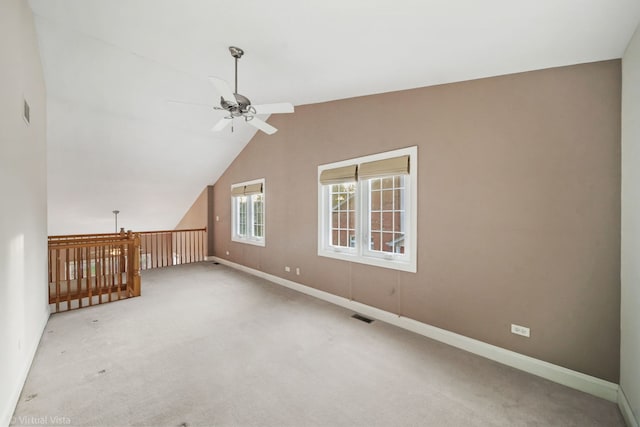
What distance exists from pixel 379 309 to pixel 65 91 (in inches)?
222

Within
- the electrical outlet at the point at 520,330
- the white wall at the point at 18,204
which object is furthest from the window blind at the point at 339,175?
the white wall at the point at 18,204

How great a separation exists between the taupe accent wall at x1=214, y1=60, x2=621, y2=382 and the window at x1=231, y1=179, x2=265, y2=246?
9.69 ft

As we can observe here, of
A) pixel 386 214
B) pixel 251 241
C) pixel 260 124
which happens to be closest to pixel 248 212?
pixel 251 241

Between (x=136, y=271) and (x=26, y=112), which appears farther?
(x=136, y=271)

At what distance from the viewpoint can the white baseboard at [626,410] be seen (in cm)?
177

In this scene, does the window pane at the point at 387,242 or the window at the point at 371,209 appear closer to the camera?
the window at the point at 371,209

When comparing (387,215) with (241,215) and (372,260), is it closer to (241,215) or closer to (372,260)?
(372,260)

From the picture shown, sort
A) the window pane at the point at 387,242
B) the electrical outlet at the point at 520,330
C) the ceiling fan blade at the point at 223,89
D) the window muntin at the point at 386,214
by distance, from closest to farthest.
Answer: the ceiling fan blade at the point at 223,89
the electrical outlet at the point at 520,330
the window muntin at the point at 386,214
the window pane at the point at 387,242

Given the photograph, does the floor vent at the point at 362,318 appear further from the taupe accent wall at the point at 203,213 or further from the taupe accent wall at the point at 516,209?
the taupe accent wall at the point at 203,213

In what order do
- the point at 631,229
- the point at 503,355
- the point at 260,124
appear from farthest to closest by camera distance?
the point at 260,124 < the point at 503,355 < the point at 631,229

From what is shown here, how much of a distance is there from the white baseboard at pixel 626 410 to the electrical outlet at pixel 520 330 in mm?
612

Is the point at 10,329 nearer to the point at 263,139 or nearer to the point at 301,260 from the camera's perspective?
the point at 301,260

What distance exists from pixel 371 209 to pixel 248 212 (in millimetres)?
3801

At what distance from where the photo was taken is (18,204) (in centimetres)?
218
